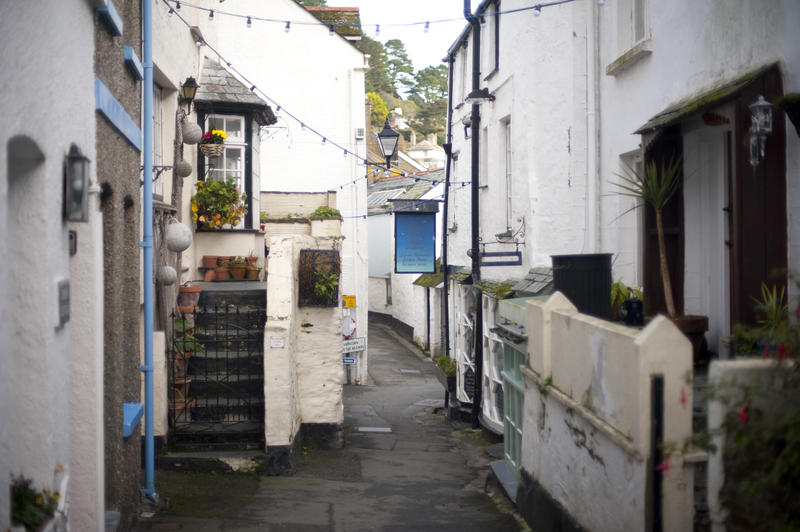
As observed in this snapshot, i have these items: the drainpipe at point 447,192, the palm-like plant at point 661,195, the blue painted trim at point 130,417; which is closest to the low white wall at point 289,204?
the drainpipe at point 447,192

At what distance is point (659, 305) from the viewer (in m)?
8.56

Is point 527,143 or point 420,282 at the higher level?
point 527,143

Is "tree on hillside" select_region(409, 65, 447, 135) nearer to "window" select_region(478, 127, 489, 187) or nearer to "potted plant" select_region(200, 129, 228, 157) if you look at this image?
"window" select_region(478, 127, 489, 187)

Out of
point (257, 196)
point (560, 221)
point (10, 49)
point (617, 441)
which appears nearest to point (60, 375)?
point (10, 49)

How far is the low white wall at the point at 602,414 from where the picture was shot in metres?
4.94

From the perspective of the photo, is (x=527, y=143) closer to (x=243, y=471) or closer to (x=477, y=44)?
(x=477, y=44)

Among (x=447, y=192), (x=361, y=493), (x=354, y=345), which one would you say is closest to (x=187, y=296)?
(x=361, y=493)

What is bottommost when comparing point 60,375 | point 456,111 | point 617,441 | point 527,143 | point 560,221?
point 617,441

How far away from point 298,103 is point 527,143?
1100cm

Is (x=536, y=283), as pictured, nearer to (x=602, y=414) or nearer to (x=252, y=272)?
(x=252, y=272)

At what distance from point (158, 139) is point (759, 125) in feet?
25.3

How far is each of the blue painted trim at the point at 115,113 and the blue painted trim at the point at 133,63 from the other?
0.44 metres

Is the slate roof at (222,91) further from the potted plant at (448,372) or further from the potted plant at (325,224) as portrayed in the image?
the potted plant at (448,372)

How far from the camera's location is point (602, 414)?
19.2 feet
